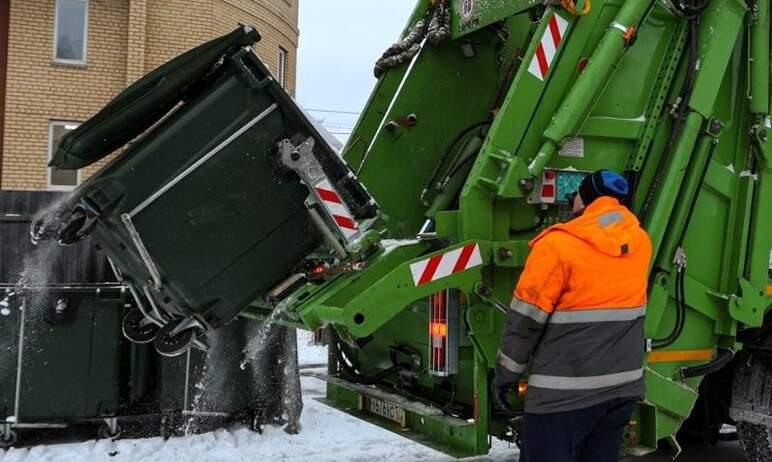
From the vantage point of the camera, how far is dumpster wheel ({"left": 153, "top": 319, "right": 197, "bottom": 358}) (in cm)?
338

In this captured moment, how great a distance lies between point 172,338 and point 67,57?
860 centimetres

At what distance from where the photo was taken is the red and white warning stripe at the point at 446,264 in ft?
10.7

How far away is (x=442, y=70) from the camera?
15.6ft

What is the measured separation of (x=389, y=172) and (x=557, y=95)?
4.96 ft

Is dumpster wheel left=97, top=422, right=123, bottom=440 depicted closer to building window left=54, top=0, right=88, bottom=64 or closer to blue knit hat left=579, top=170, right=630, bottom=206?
blue knit hat left=579, top=170, right=630, bottom=206

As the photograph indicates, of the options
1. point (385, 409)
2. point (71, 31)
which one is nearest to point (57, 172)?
point (71, 31)

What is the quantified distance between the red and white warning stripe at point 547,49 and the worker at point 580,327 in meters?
0.79

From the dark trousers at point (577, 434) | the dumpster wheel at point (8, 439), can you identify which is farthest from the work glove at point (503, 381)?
the dumpster wheel at point (8, 439)

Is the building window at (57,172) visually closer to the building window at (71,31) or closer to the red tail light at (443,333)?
the building window at (71,31)

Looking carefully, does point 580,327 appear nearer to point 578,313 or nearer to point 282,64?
point 578,313

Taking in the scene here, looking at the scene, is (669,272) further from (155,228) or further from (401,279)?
(155,228)

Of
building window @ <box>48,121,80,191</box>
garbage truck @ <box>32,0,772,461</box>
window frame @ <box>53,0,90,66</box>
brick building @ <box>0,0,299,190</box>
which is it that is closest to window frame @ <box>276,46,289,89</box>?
brick building @ <box>0,0,299,190</box>

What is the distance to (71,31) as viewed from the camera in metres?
10.8

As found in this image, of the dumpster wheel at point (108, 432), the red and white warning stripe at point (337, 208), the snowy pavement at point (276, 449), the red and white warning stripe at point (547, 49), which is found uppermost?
the red and white warning stripe at point (547, 49)
